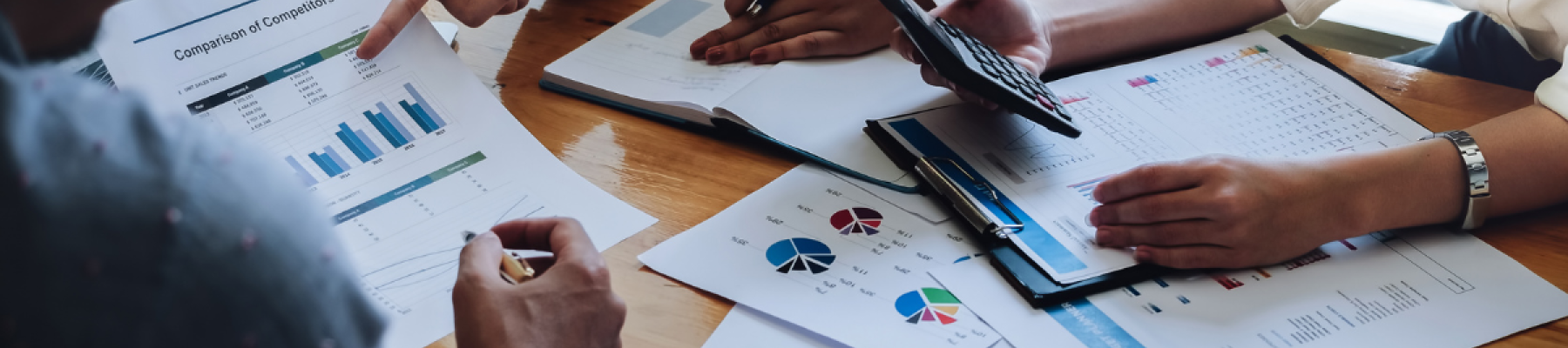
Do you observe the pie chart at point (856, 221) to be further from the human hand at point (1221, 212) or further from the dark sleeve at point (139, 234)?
the dark sleeve at point (139, 234)

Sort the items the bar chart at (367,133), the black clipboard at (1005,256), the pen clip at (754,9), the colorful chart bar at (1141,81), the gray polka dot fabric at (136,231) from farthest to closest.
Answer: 1. the pen clip at (754,9)
2. the colorful chart bar at (1141,81)
3. the bar chart at (367,133)
4. the black clipboard at (1005,256)
5. the gray polka dot fabric at (136,231)

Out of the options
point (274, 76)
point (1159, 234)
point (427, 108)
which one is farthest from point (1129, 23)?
point (274, 76)

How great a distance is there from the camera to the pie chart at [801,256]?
644 millimetres

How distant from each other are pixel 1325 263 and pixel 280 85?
79 cm

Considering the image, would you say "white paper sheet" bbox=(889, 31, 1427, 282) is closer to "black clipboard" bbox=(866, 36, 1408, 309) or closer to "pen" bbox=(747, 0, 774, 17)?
"black clipboard" bbox=(866, 36, 1408, 309)

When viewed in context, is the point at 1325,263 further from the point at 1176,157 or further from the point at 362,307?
the point at 362,307

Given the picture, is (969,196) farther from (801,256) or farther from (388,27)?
(388,27)

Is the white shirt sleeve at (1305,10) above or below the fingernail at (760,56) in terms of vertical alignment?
below

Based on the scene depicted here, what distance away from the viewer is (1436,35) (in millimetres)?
1592

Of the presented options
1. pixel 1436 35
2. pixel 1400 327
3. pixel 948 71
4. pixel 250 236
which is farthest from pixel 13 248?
pixel 1436 35

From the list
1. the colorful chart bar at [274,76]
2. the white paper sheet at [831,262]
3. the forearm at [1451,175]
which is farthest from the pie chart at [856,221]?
the colorful chart bar at [274,76]

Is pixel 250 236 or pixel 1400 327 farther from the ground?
pixel 250 236

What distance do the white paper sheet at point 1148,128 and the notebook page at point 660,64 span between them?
7.4 inches

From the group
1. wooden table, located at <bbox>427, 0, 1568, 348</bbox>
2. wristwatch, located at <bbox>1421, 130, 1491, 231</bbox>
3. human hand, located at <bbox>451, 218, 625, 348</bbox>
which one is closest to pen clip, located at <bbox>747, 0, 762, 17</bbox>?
wooden table, located at <bbox>427, 0, 1568, 348</bbox>
